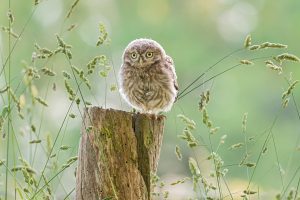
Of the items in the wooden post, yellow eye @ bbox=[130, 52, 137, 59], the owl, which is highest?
yellow eye @ bbox=[130, 52, 137, 59]

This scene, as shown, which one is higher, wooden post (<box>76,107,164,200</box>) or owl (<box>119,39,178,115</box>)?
owl (<box>119,39,178,115</box>)

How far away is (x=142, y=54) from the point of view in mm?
3688

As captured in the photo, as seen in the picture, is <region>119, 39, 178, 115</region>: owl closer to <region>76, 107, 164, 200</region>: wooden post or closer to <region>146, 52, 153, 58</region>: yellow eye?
<region>146, 52, 153, 58</region>: yellow eye

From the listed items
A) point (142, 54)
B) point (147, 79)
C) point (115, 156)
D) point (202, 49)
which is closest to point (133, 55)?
point (142, 54)

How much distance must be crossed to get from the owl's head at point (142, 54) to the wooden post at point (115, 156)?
3.20 feet

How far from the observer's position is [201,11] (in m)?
8.93

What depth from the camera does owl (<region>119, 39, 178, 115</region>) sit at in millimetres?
3584

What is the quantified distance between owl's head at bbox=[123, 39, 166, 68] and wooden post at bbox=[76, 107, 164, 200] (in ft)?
3.20

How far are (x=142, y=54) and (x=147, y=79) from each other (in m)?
0.15

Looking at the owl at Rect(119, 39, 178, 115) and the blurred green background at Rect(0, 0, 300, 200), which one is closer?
the owl at Rect(119, 39, 178, 115)

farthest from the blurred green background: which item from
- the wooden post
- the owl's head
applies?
the wooden post

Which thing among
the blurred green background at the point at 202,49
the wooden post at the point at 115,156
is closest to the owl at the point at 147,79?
the wooden post at the point at 115,156

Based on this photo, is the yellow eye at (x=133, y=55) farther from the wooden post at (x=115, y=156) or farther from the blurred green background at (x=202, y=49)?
the blurred green background at (x=202, y=49)

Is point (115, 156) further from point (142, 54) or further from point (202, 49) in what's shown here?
point (202, 49)
